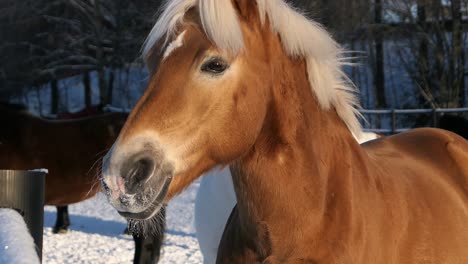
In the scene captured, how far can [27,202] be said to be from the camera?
221cm

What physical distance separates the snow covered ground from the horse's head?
12.9ft

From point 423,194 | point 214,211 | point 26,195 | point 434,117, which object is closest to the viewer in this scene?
point 26,195

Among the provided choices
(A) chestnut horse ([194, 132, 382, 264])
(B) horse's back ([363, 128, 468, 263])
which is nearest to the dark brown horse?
(A) chestnut horse ([194, 132, 382, 264])

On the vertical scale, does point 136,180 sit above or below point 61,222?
above

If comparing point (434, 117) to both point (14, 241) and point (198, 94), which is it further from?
point (14, 241)

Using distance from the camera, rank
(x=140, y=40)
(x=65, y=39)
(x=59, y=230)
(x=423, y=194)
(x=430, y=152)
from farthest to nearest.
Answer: (x=65, y=39) → (x=140, y=40) → (x=59, y=230) → (x=430, y=152) → (x=423, y=194)

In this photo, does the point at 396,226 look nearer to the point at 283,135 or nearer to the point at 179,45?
the point at 283,135

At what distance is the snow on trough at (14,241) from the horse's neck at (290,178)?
706 mm

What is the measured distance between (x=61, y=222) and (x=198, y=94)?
22.3 ft

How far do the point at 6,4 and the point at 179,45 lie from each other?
2264cm

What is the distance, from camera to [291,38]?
2.06 m

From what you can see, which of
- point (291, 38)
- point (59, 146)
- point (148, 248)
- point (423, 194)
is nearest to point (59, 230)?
point (59, 146)

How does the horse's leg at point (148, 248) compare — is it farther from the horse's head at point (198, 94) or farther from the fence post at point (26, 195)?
the horse's head at point (198, 94)

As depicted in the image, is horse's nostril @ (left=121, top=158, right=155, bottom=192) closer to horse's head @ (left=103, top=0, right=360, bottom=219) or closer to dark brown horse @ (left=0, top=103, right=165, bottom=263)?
horse's head @ (left=103, top=0, right=360, bottom=219)
